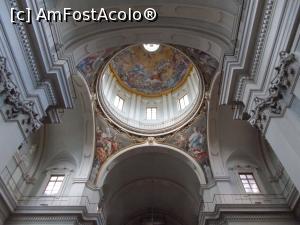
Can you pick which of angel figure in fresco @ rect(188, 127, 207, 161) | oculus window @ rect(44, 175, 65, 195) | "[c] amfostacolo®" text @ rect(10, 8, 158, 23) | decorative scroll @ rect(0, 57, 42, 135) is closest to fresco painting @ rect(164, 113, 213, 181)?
angel figure in fresco @ rect(188, 127, 207, 161)

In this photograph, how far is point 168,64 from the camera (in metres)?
18.7

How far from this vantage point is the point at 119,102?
1723cm

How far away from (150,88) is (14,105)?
1398cm

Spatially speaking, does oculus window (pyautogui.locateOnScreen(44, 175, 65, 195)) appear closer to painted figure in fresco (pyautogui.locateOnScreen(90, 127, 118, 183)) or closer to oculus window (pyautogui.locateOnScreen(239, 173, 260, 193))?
painted figure in fresco (pyautogui.locateOnScreen(90, 127, 118, 183))

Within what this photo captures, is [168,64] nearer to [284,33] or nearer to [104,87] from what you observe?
[104,87]

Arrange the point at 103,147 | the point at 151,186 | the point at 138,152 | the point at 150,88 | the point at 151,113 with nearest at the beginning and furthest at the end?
the point at 103,147
the point at 138,152
the point at 151,186
the point at 151,113
the point at 150,88

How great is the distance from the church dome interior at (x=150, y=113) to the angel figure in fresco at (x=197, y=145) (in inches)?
2.1

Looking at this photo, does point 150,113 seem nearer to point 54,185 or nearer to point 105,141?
point 105,141

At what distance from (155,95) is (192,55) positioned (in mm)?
6046

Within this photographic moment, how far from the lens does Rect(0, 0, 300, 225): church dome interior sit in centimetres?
550

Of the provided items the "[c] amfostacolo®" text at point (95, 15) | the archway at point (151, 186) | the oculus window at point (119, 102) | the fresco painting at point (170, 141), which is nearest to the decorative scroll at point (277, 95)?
the "[c] amfostacolo®" text at point (95, 15)

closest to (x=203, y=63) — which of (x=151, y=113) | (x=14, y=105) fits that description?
(x=151, y=113)

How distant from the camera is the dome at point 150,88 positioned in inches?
601

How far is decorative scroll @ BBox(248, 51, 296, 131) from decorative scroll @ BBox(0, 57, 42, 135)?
5057 millimetres
